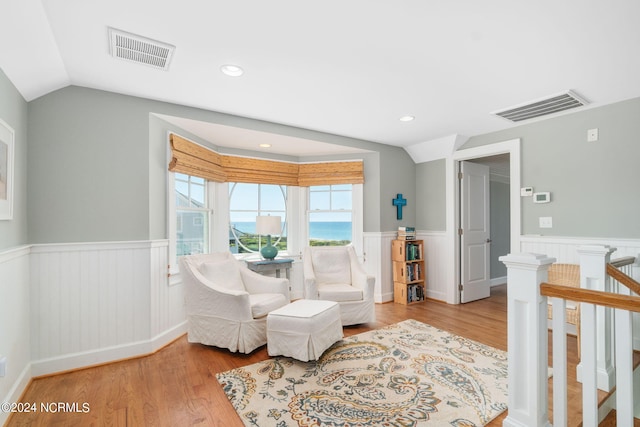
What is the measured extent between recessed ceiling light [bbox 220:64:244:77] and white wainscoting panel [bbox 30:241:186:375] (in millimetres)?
1634

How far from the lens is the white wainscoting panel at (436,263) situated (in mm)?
4445

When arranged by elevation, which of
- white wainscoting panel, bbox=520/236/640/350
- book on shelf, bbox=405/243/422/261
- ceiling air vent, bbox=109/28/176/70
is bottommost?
book on shelf, bbox=405/243/422/261

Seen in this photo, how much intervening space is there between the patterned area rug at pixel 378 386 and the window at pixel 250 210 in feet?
6.49

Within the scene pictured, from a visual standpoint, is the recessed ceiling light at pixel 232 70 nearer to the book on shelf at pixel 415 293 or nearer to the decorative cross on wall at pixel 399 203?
the decorative cross on wall at pixel 399 203

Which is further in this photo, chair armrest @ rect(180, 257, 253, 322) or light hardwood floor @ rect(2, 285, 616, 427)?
chair armrest @ rect(180, 257, 253, 322)

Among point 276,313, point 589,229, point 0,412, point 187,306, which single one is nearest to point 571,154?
point 589,229

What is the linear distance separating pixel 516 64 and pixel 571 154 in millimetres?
1658

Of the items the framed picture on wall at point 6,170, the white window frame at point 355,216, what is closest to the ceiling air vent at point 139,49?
the framed picture on wall at point 6,170

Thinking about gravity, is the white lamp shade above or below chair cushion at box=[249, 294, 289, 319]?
above

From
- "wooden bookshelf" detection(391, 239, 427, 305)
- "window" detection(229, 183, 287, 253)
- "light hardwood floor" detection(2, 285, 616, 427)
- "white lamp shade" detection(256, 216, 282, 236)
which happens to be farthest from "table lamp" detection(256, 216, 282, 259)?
"wooden bookshelf" detection(391, 239, 427, 305)

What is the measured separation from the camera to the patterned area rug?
Result: 1817 mm

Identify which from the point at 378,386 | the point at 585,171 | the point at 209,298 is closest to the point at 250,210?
the point at 209,298

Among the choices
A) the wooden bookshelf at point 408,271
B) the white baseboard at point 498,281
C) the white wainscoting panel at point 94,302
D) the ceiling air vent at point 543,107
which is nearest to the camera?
the white wainscoting panel at point 94,302

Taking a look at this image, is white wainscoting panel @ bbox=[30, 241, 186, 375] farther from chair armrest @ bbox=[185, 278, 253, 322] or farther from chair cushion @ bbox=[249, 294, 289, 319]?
chair cushion @ bbox=[249, 294, 289, 319]
